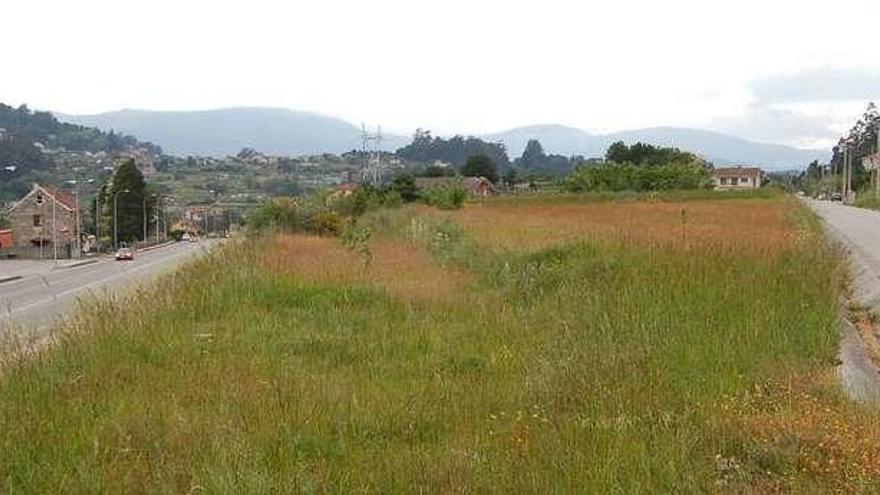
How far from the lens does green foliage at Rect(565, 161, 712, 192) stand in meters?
75.1

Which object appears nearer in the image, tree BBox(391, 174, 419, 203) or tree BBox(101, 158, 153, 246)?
tree BBox(391, 174, 419, 203)

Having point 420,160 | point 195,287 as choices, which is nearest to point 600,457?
point 195,287

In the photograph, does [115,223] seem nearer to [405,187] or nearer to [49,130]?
[405,187]

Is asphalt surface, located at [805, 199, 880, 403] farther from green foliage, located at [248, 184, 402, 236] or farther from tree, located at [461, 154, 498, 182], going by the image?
tree, located at [461, 154, 498, 182]

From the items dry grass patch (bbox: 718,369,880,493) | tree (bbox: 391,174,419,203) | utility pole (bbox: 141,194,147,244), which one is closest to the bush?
tree (bbox: 391,174,419,203)

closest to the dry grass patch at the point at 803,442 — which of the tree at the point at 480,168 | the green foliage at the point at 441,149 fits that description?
the tree at the point at 480,168

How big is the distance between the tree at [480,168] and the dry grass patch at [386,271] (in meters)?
94.9

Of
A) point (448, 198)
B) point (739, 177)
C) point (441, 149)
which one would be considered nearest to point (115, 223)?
point (448, 198)

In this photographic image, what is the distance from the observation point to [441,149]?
19488 centimetres

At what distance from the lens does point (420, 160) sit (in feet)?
630

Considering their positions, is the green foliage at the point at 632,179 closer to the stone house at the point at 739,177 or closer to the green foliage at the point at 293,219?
the green foliage at the point at 293,219

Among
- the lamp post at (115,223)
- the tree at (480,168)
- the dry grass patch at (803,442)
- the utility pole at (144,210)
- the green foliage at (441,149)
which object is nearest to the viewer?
the dry grass patch at (803,442)

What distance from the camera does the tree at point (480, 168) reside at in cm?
11762

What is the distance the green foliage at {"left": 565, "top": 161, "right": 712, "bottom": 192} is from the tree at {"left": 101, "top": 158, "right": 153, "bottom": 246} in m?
45.3
